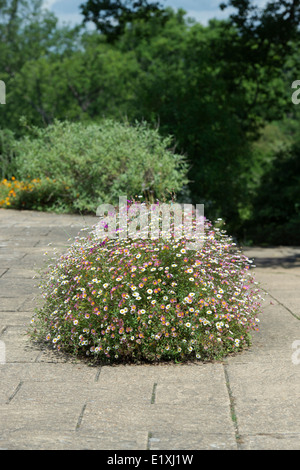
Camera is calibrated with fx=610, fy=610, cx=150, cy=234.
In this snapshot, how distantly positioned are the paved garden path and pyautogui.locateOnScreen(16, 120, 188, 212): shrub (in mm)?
5816

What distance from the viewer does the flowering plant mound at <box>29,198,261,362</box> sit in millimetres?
4398

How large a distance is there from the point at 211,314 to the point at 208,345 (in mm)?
229

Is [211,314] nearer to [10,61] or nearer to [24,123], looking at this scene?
[24,123]

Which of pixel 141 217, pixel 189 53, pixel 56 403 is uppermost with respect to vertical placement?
pixel 189 53

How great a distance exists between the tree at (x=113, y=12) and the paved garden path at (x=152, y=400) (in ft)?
39.8

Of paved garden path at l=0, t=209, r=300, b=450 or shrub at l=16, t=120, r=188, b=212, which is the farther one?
shrub at l=16, t=120, r=188, b=212

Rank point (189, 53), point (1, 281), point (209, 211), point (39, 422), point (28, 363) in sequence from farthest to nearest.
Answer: point (189, 53) → point (209, 211) → point (1, 281) → point (28, 363) → point (39, 422)

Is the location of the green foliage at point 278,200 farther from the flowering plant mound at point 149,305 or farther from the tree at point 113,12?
the flowering plant mound at point 149,305

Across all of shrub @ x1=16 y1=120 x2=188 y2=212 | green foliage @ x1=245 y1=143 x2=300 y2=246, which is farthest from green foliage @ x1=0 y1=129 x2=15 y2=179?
green foliage @ x1=245 y1=143 x2=300 y2=246

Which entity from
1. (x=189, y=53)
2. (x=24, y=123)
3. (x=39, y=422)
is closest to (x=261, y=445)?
(x=39, y=422)

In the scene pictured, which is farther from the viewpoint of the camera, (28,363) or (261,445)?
(28,363)

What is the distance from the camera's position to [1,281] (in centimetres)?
652

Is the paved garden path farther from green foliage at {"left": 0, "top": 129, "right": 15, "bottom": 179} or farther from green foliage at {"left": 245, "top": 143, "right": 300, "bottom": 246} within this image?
green foliage at {"left": 245, "top": 143, "right": 300, "bottom": 246}

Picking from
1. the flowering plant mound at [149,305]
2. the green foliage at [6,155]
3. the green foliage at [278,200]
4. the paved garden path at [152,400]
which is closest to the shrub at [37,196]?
the green foliage at [6,155]
